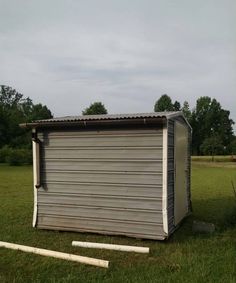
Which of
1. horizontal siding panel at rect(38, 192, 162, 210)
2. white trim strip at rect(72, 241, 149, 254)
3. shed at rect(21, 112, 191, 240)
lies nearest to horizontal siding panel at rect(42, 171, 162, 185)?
shed at rect(21, 112, 191, 240)

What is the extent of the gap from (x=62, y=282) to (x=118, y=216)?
2903mm

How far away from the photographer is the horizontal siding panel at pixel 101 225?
25.5 feet

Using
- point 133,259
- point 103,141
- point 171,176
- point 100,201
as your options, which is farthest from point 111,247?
point 103,141

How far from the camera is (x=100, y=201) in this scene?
27.2 ft

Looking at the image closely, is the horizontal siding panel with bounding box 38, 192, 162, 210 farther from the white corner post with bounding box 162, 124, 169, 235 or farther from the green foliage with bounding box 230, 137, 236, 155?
the green foliage with bounding box 230, 137, 236, 155

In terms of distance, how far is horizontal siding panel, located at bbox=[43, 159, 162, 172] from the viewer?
25.7 ft

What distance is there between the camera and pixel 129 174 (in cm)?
802

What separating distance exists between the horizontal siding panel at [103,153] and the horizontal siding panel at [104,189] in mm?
631

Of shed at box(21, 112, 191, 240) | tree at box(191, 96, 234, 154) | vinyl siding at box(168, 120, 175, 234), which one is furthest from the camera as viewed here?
tree at box(191, 96, 234, 154)

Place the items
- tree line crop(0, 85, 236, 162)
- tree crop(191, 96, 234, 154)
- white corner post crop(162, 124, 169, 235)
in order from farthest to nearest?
tree crop(191, 96, 234, 154) < tree line crop(0, 85, 236, 162) < white corner post crop(162, 124, 169, 235)

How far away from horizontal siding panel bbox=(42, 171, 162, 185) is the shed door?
115cm

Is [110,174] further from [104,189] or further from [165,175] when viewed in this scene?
[165,175]

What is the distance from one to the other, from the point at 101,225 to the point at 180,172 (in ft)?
8.14

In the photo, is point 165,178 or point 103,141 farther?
point 103,141
